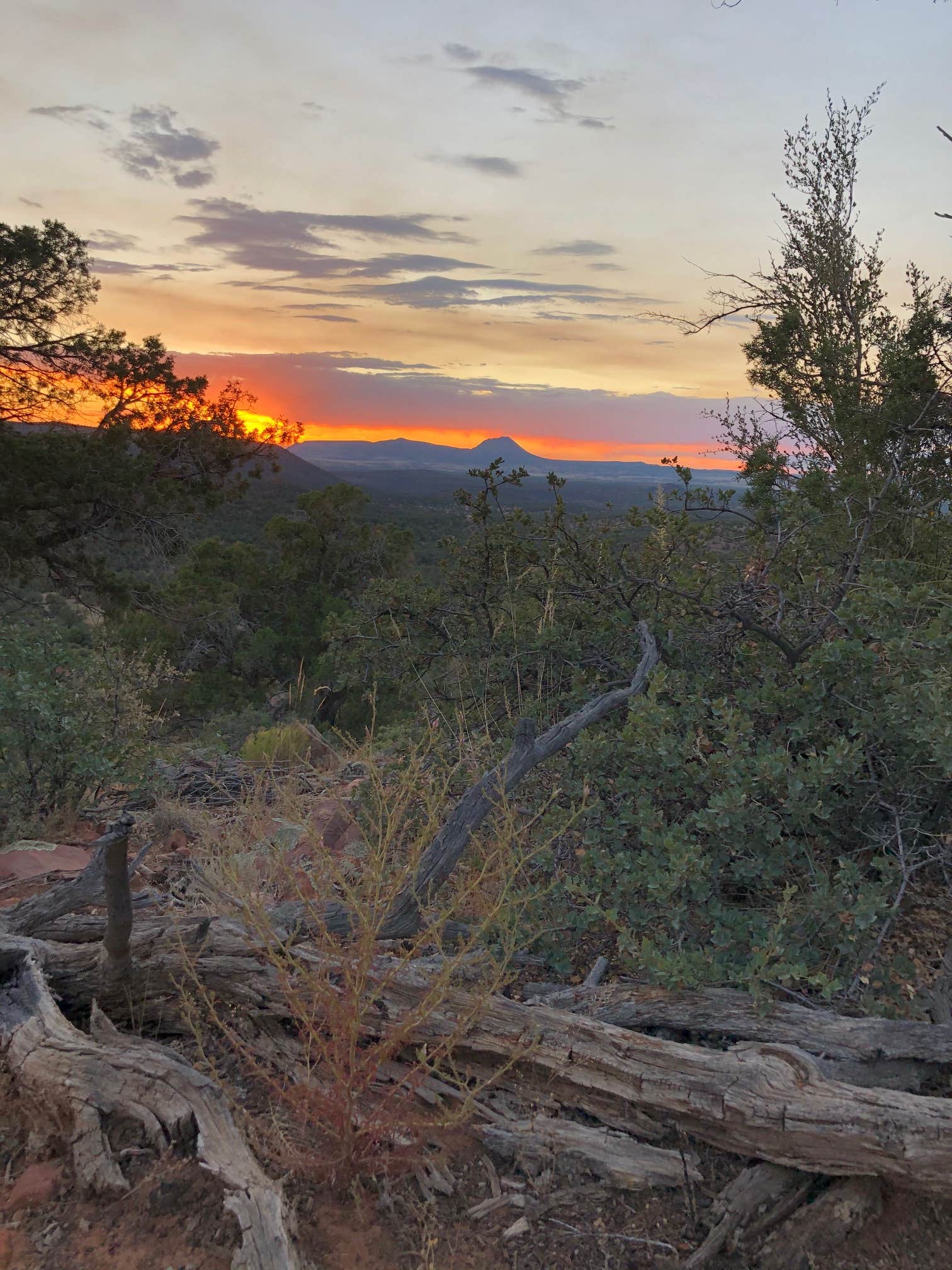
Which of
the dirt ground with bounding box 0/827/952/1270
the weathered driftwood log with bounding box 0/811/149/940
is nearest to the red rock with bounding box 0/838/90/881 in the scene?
the weathered driftwood log with bounding box 0/811/149/940

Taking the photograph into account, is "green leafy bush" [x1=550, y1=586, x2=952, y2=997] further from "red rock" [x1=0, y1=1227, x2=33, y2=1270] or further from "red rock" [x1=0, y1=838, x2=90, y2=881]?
"red rock" [x1=0, y1=838, x2=90, y2=881]

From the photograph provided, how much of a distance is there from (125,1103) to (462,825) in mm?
1635

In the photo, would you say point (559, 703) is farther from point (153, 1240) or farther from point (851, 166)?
point (851, 166)

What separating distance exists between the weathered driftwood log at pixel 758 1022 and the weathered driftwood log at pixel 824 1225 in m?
0.40

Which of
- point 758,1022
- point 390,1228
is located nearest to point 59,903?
point 390,1228

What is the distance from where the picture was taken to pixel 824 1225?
236 centimetres

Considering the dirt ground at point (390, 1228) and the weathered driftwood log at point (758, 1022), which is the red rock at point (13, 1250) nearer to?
the dirt ground at point (390, 1228)

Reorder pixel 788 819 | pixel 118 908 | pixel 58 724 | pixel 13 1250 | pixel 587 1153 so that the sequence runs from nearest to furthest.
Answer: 1. pixel 13 1250
2. pixel 587 1153
3. pixel 118 908
4. pixel 788 819
5. pixel 58 724

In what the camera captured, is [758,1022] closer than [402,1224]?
No

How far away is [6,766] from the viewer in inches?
241

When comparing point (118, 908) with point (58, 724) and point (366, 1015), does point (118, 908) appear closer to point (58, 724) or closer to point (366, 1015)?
point (366, 1015)

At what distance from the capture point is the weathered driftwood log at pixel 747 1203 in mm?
2311

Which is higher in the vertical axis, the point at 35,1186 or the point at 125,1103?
the point at 125,1103

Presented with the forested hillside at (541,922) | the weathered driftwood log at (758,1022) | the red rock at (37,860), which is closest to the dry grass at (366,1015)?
the forested hillside at (541,922)
